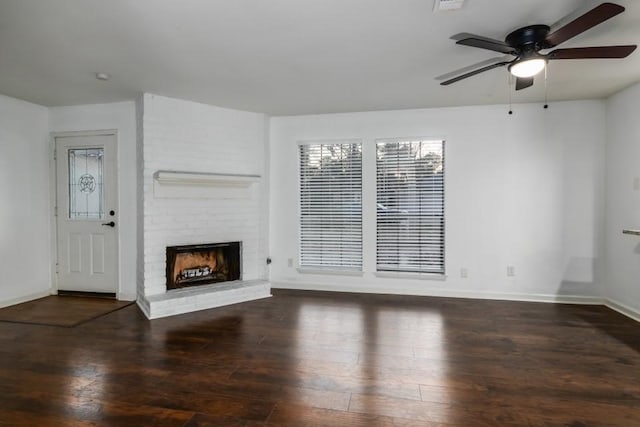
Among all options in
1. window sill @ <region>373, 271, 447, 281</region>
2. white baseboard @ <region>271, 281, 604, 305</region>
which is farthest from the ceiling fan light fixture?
white baseboard @ <region>271, 281, 604, 305</region>

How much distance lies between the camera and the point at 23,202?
14.1ft

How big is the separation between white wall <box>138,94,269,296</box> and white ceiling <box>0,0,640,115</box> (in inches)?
12.0

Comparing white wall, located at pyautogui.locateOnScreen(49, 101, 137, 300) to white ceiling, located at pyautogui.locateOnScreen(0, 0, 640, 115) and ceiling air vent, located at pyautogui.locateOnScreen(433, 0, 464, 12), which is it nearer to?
white ceiling, located at pyautogui.locateOnScreen(0, 0, 640, 115)

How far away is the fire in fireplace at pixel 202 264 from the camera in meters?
4.12

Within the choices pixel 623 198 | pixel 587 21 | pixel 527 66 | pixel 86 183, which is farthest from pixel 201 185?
pixel 623 198

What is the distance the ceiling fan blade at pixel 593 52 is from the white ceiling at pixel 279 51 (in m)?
0.24

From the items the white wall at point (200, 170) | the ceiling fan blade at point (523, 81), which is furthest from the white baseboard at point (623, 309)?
the white wall at point (200, 170)

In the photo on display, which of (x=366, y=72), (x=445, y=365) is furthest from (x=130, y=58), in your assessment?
(x=445, y=365)

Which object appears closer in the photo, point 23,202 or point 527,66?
point 527,66

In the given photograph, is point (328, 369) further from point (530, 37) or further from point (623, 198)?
point (623, 198)

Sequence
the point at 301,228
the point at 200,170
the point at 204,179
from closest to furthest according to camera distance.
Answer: the point at 204,179
the point at 200,170
the point at 301,228

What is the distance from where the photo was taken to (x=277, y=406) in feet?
6.84

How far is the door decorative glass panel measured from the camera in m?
4.47

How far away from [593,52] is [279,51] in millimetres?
2348
